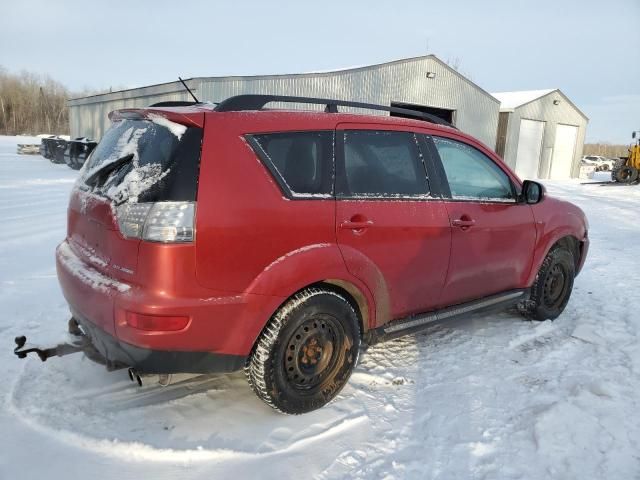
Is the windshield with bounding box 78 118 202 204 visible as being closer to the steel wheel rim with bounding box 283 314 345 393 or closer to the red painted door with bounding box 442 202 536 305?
the steel wheel rim with bounding box 283 314 345 393

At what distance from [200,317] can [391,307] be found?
1415 mm

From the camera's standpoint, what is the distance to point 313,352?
2910 mm

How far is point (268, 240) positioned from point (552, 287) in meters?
3.38

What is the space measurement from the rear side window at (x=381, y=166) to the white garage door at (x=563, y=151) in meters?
29.9

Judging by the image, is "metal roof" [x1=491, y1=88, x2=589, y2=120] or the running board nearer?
the running board

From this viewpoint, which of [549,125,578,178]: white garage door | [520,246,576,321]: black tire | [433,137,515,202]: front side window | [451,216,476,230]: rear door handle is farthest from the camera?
[549,125,578,178]: white garage door

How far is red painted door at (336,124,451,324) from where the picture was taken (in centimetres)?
294

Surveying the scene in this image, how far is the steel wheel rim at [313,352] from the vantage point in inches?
111

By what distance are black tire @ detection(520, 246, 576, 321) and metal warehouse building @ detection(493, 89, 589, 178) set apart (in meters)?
24.1

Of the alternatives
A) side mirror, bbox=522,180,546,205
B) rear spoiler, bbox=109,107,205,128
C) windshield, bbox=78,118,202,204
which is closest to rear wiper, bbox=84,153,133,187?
windshield, bbox=78,118,202,204

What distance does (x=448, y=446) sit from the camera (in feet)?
8.59

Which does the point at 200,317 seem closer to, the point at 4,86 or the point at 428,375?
the point at 428,375

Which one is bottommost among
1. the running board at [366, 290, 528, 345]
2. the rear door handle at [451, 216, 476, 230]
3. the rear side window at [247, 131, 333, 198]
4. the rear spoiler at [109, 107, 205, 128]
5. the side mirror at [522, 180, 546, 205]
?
the running board at [366, 290, 528, 345]

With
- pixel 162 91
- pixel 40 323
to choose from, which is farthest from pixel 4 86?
pixel 40 323
